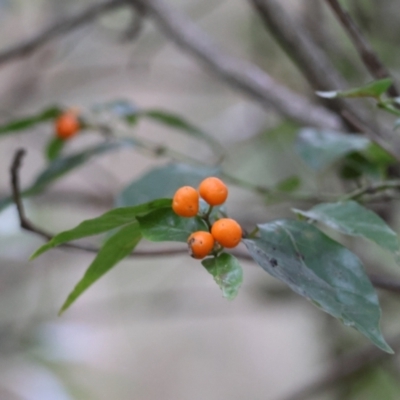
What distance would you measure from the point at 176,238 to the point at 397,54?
96cm

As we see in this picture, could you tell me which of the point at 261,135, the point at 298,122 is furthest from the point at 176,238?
the point at 261,135

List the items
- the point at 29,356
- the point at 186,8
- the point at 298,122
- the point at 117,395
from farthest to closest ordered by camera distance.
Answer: the point at 117,395
the point at 186,8
the point at 29,356
the point at 298,122

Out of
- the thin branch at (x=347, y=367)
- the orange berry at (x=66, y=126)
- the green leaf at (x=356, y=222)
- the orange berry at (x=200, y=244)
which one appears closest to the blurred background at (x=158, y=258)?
the thin branch at (x=347, y=367)

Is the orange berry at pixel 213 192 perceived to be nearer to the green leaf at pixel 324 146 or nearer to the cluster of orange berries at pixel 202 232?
the cluster of orange berries at pixel 202 232

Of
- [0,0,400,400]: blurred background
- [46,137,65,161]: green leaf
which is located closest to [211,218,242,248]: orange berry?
[46,137,65,161]: green leaf

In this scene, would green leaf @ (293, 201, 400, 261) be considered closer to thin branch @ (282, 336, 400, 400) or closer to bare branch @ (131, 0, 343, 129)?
bare branch @ (131, 0, 343, 129)

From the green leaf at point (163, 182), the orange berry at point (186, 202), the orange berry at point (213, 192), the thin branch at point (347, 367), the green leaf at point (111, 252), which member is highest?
the orange berry at point (186, 202)

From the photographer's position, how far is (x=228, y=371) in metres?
1.76

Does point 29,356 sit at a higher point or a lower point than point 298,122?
lower

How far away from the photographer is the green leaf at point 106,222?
300 mm

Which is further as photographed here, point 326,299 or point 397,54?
point 397,54

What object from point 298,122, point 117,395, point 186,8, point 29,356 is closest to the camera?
point 298,122

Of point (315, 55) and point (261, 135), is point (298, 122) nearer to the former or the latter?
point (315, 55)

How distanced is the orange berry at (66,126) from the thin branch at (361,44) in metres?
0.31
